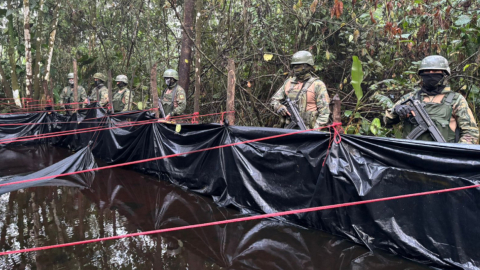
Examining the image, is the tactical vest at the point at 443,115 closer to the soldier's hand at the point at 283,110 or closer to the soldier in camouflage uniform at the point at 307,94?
the soldier in camouflage uniform at the point at 307,94

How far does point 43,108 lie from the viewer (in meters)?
10.6

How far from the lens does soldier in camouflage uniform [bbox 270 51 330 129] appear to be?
4559mm

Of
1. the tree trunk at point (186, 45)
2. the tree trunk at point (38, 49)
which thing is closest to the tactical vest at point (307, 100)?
the tree trunk at point (186, 45)

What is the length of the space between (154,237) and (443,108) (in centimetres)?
323

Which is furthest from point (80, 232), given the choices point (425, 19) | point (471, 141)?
point (425, 19)

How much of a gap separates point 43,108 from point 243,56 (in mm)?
7034

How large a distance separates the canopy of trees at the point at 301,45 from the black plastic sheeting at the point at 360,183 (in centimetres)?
106

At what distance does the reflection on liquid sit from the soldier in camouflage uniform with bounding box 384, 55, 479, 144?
1438 millimetres

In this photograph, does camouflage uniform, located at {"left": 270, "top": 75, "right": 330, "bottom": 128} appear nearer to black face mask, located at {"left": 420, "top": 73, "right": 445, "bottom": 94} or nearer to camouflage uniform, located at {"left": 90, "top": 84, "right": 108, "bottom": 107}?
black face mask, located at {"left": 420, "top": 73, "right": 445, "bottom": 94}

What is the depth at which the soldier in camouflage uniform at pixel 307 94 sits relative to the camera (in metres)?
4.56

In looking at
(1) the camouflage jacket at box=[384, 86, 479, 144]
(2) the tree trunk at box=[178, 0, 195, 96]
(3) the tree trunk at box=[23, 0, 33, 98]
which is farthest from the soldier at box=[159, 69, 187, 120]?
(3) the tree trunk at box=[23, 0, 33, 98]

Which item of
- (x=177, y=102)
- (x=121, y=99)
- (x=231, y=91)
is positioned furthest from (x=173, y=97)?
(x=121, y=99)

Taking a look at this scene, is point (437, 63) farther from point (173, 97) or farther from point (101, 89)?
point (101, 89)

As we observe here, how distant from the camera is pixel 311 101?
15.4ft
